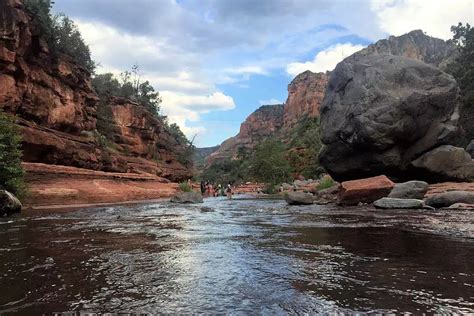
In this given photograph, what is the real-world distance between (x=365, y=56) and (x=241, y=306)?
22.6 metres

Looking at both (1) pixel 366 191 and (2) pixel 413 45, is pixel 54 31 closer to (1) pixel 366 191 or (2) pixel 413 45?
(1) pixel 366 191

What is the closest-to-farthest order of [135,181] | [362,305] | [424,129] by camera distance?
[362,305]
[424,129]
[135,181]

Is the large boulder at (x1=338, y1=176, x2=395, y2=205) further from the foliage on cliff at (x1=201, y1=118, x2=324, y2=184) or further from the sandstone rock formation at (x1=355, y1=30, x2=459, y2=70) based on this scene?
the sandstone rock formation at (x1=355, y1=30, x2=459, y2=70)

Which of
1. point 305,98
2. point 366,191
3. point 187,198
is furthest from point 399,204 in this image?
point 305,98

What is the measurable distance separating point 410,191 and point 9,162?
17467 millimetres

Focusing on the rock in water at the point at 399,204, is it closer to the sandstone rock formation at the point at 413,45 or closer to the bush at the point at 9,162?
the bush at the point at 9,162

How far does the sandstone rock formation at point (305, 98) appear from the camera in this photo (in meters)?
179

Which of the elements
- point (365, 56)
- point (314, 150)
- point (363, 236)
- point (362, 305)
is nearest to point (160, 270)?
point (362, 305)

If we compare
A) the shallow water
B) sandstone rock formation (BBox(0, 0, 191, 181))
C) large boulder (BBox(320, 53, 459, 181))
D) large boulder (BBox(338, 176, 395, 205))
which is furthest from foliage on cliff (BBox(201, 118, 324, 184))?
the shallow water

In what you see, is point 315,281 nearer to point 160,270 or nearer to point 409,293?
point 409,293

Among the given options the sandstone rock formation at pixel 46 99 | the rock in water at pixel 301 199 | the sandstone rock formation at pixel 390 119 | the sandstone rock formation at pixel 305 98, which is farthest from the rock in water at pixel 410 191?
the sandstone rock formation at pixel 305 98

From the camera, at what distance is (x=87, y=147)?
3166cm

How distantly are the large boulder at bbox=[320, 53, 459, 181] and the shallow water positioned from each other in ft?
39.7

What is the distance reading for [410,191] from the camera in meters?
16.4
